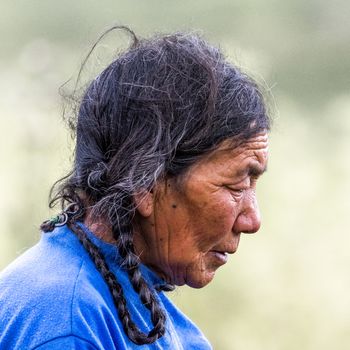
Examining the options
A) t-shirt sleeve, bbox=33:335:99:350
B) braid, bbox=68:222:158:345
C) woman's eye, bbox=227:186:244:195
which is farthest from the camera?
woman's eye, bbox=227:186:244:195

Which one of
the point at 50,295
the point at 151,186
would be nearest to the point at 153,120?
the point at 151,186

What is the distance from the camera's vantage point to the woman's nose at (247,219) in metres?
2.88

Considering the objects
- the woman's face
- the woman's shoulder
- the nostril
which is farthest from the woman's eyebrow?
the woman's shoulder

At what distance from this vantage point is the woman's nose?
9.45ft

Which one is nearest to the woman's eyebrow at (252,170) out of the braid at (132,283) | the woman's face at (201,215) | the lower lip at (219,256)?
the woman's face at (201,215)

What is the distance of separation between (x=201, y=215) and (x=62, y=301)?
1.62 feet

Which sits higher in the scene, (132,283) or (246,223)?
(246,223)

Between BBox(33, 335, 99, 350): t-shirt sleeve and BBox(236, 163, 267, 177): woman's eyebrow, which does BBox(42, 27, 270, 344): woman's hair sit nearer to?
BBox(236, 163, 267, 177): woman's eyebrow

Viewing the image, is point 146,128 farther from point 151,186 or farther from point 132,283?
point 132,283

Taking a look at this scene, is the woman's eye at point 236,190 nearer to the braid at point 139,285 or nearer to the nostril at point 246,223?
the nostril at point 246,223

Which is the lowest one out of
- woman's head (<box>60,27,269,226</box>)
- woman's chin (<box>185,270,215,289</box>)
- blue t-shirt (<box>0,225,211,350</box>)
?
blue t-shirt (<box>0,225,211,350</box>)

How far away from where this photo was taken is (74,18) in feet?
26.4

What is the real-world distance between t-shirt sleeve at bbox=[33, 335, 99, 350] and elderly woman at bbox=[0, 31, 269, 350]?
0.14 m

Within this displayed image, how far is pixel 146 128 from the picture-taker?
277 centimetres
